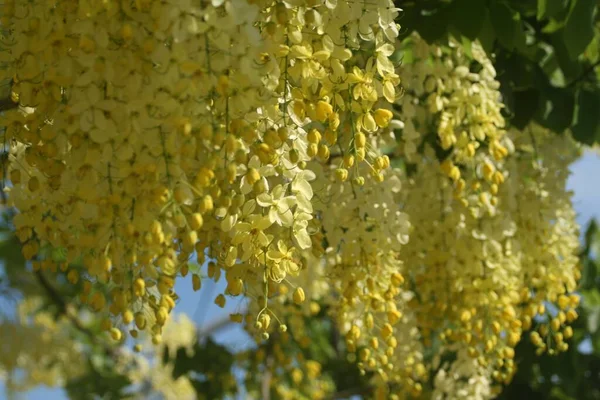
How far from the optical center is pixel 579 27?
7.39 ft

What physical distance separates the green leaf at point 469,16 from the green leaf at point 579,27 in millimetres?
200

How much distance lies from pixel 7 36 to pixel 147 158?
20.5 inches

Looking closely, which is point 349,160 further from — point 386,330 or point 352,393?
point 352,393

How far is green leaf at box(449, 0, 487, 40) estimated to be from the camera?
7.38ft

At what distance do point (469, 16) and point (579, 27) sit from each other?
0.25 meters

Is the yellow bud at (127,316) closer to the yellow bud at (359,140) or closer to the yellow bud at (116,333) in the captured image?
the yellow bud at (116,333)

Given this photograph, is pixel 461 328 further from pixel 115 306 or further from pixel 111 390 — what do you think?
pixel 111 390

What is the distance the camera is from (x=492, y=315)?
98.8 inches

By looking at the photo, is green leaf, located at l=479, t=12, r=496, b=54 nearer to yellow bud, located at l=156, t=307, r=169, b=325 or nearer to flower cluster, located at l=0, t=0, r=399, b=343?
flower cluster, located at l=0, t=0, r=399, b=343

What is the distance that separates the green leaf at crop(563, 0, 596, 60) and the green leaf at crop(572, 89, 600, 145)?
389 mm

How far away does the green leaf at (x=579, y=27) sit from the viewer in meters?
2.23

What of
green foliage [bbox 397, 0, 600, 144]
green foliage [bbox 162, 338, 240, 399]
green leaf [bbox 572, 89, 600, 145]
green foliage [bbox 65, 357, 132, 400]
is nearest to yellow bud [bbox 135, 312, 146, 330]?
green foliage [bbox 397, 0, 600, 144]

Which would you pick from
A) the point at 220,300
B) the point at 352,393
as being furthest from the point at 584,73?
the point at 352,393

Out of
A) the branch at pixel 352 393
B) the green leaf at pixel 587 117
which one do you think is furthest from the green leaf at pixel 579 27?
the branch at pixel 352 393
